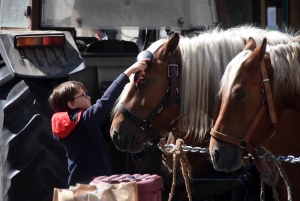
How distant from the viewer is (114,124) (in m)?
4.05

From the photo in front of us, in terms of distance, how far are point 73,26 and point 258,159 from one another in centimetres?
185

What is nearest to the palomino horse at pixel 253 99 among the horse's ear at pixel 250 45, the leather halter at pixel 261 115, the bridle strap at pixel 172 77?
the leather halter at pixel 261 115

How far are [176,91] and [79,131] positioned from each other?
63cm

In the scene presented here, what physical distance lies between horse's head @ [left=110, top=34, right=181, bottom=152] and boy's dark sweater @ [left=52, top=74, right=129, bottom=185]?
231 millimetres

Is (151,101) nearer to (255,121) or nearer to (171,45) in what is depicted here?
(171,45)

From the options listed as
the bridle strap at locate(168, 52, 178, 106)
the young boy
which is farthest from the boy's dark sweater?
the bridle strap at locate(168, 52, 178, 106)

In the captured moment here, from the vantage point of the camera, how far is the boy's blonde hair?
3770 mm

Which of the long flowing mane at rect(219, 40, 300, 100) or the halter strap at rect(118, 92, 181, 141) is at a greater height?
the long flowing mane at rect(219, 40, 300, 100)

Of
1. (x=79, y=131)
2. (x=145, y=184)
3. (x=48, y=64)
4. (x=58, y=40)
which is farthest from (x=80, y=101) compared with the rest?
(x=145, y=184)

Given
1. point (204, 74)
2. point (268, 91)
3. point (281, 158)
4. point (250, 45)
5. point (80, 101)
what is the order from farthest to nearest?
point (204, 74)
point (80, 101)
point (250, 45)
point (281, 158)
point (268, 91)

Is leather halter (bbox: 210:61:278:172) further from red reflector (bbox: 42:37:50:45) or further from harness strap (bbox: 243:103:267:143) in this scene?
red reflector (bbox: 42:37:50:45)

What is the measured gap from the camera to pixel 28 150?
4055mm

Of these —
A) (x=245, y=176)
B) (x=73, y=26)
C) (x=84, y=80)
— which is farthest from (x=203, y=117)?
(x=73, y=26)

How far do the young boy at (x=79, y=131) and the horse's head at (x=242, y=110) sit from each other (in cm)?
60
